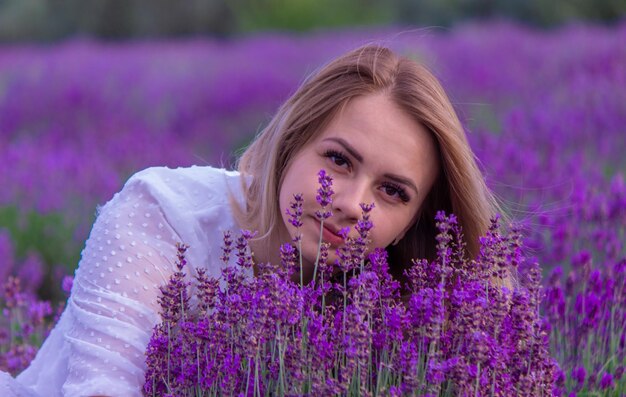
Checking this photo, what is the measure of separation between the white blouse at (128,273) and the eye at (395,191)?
509mm

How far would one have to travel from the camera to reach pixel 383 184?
7.88ft

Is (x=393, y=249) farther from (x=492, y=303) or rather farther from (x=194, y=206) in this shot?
(x=492, y=303)

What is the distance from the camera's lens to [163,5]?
19391 mm

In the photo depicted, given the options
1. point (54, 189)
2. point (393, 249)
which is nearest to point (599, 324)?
point (393, 249)

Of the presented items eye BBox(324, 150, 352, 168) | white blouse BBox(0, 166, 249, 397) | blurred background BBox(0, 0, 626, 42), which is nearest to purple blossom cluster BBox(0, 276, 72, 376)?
white blouse BBox(0, 166, 249, 397)

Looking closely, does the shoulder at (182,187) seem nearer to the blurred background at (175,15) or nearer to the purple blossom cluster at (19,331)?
the purple blossom cluster at (19,331)

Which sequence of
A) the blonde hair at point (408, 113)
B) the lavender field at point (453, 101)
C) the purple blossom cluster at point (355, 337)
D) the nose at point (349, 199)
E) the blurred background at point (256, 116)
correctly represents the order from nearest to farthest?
the purple blossom cluster at point (355, 337)
the nose at point (349, 199)
the blonde hair at point (408, 113)
the lavender field at point (453, 101)
the blurred background at point (256, 116)

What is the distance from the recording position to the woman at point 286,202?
230 cm

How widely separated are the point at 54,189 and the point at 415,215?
3.45 meters

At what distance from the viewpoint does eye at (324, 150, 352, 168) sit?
238 cm

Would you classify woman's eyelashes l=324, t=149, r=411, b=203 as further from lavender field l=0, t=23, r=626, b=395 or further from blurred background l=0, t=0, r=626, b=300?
blurred background l=0, t=0, r=626, b=300

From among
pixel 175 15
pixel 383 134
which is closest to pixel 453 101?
pixel 383 134

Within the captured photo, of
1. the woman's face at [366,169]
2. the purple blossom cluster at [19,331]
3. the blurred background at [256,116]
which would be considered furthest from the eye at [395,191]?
the purple blossom cluster at [19,331]

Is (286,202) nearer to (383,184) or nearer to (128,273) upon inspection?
(383,184)
